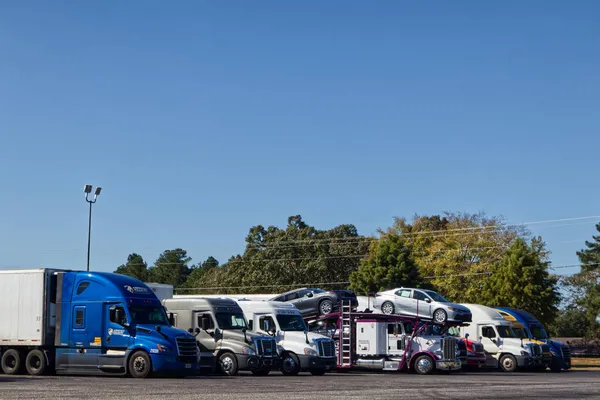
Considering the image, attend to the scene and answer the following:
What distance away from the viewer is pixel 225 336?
30.3m

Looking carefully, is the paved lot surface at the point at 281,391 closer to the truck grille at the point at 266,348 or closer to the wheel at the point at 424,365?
the truck grille at the point at 266,348

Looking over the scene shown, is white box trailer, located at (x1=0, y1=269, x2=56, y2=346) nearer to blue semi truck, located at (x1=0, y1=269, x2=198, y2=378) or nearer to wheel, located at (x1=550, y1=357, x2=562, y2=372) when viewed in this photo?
blue semi truck, located at (x1=0, y1=269, x2=198, y2=378)

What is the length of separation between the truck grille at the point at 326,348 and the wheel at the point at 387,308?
6.43m

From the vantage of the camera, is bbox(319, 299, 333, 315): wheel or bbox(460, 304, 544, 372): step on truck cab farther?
bbox(460, 304, 544, 372): step on truck cab

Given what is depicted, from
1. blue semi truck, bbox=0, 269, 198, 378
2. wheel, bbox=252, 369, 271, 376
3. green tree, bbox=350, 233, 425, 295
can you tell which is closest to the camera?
blue semi truck, bbox=0, 269, 198, 378

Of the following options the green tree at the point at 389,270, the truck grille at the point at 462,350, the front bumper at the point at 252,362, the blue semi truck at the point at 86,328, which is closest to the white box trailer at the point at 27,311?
the blue semi truck at the point at 86,328

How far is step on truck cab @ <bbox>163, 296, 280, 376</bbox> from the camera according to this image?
29953mm

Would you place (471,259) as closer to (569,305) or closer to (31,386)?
(569,305)

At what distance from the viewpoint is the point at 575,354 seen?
61875mm

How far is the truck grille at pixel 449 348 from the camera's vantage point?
3462cm

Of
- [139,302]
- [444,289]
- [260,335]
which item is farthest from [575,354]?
[139,302]

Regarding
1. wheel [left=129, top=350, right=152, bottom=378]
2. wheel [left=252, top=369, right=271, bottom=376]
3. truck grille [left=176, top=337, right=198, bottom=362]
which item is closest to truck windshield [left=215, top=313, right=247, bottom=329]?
wheel [left=252, top=369, right=271, bottom=376]

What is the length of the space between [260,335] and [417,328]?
23.6 feet

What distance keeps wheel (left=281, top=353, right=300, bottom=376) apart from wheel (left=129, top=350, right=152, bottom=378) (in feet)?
20.7
